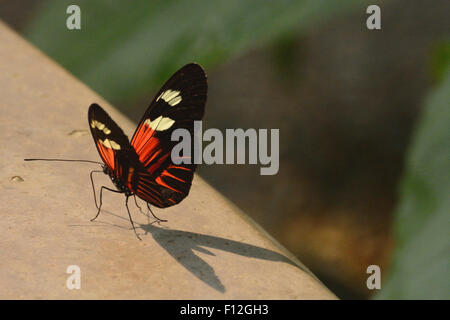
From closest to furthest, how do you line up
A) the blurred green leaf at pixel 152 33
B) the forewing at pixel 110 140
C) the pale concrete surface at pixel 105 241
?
the pale concrete surface at pixel 105 241 → the forewing at pixel 110 140 → the blurred green leaf at pixel 152 33

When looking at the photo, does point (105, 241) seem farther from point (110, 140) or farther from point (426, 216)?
point (426, 216)

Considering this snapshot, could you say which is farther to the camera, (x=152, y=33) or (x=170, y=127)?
(x=152, y=33)

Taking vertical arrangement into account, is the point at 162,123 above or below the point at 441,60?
below

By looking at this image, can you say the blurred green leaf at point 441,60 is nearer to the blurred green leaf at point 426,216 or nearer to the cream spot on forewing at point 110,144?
the blurred green leaf at point 426,216

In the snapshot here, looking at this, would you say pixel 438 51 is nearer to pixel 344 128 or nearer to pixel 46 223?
pixel 46 223

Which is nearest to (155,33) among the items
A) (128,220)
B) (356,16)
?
(128,220)

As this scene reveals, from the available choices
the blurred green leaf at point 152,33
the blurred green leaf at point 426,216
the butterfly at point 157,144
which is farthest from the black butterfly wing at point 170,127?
the blurred green leaf at point 426,216

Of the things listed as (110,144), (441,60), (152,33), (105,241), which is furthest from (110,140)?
(441,60)

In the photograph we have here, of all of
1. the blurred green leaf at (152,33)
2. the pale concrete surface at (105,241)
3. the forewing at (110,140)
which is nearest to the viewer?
the pale concrete surface at (105,241)
